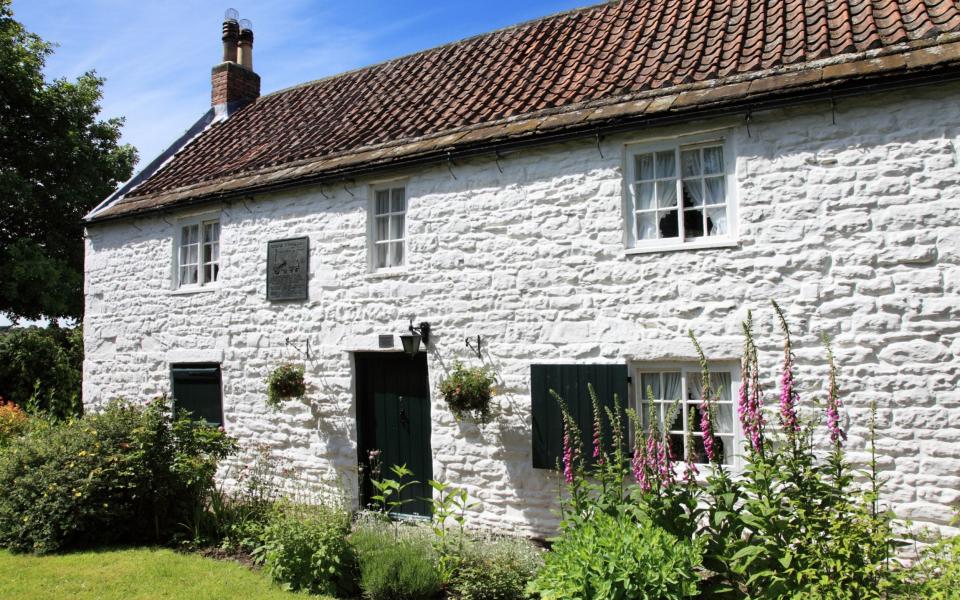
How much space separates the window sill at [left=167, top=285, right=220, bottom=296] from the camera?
10836 mm

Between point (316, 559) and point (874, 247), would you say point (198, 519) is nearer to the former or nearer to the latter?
point (316, 559)

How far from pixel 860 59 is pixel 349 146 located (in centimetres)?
651

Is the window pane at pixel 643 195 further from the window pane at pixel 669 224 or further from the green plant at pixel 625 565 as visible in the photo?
the green plant at pixel 625 565

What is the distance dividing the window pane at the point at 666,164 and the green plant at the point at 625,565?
152 inches

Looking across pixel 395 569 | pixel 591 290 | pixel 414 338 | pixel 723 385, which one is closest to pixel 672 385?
pixel 723 385

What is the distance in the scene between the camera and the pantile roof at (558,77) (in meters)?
6.86

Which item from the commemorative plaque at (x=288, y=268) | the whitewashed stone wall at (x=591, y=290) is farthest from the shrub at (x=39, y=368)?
the commemorative plaque at (x=288, y=268)

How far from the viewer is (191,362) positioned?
10961 millimetres

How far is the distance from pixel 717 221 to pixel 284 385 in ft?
19.4

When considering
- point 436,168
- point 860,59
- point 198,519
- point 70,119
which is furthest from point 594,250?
point 70,119

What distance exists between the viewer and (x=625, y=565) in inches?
191

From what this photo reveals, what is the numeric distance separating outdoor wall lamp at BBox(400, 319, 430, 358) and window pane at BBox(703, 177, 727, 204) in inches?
146

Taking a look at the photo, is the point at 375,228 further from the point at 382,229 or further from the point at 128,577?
the point at 128,577

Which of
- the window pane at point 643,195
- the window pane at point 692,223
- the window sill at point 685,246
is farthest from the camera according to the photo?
the window pane at point 643,195
